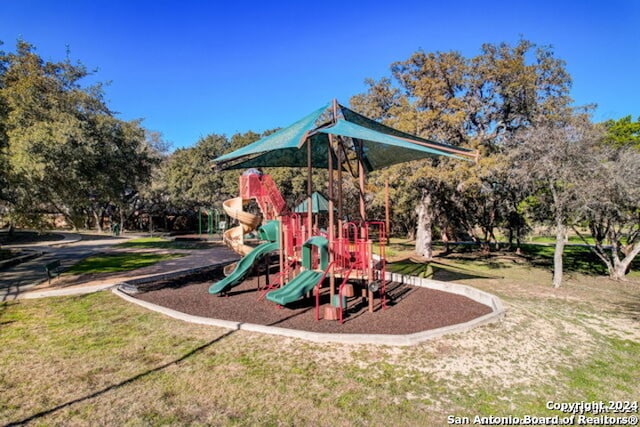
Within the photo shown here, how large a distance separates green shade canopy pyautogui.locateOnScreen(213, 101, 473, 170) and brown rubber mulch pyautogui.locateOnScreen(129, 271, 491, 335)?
3900 millimetres

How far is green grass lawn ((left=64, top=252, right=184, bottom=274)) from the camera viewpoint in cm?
1569

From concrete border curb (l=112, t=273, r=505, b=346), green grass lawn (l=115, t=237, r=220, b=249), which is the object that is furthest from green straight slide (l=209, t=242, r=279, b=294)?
green grass lawn (l=115, t=237, r=220, b=249)

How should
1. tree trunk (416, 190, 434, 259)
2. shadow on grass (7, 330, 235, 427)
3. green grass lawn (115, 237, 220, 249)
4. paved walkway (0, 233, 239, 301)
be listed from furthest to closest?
green grass lawn (115, 237, 220, 249) < tree trunk (416, 190, 434, 259) < paved walkway (0, 233, 239, 301) < shadow on grass (7, 330, 235, 427)

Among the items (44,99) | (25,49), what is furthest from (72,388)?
(25,49)

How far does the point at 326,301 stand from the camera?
417 inches

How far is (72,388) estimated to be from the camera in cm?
514

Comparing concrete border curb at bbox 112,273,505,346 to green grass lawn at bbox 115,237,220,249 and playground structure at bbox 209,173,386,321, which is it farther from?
green grass lawn at bbox 115,237,220,249

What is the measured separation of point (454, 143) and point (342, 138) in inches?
468

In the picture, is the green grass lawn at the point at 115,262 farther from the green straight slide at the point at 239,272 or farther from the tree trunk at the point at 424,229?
the tree trunk at the point at 424,229

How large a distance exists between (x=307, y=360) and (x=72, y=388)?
134 inches

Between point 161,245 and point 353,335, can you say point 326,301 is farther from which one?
Result: point 161,245

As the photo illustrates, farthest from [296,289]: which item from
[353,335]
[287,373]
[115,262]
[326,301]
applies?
[115,262]

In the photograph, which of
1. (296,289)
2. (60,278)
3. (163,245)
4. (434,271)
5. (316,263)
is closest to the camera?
(296,289)

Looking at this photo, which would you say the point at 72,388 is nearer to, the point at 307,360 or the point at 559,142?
the point at 307,360
